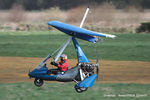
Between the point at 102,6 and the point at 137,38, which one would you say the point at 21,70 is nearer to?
the point at 137,38

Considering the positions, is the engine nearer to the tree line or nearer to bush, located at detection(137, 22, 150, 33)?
the tree line

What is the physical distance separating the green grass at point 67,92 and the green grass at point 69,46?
897cm

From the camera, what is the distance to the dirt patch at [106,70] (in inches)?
659

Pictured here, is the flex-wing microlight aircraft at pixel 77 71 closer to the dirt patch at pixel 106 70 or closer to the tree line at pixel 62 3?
the dirt patch at pixel 106 70

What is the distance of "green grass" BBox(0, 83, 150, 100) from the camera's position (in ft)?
41.1

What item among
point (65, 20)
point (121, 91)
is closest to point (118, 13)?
point (65, 20)

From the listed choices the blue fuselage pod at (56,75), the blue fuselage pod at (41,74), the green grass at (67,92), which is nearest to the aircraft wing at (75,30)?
the blue fuselage pod at (56,75)

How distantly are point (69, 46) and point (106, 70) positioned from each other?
33.7ft

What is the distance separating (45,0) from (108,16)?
32.4ft

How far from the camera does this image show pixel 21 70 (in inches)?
742

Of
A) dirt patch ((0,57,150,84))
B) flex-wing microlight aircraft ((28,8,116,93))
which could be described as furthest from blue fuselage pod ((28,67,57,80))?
dirt patch ((0,57,150,84))

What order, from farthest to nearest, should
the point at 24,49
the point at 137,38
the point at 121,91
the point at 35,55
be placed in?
the point at 137,38 → the point at 24,49 → the point at 35,55 → the point at 121,91

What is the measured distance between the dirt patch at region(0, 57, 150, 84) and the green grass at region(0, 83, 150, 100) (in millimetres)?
1618

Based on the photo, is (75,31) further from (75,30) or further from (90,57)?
(90,57)
